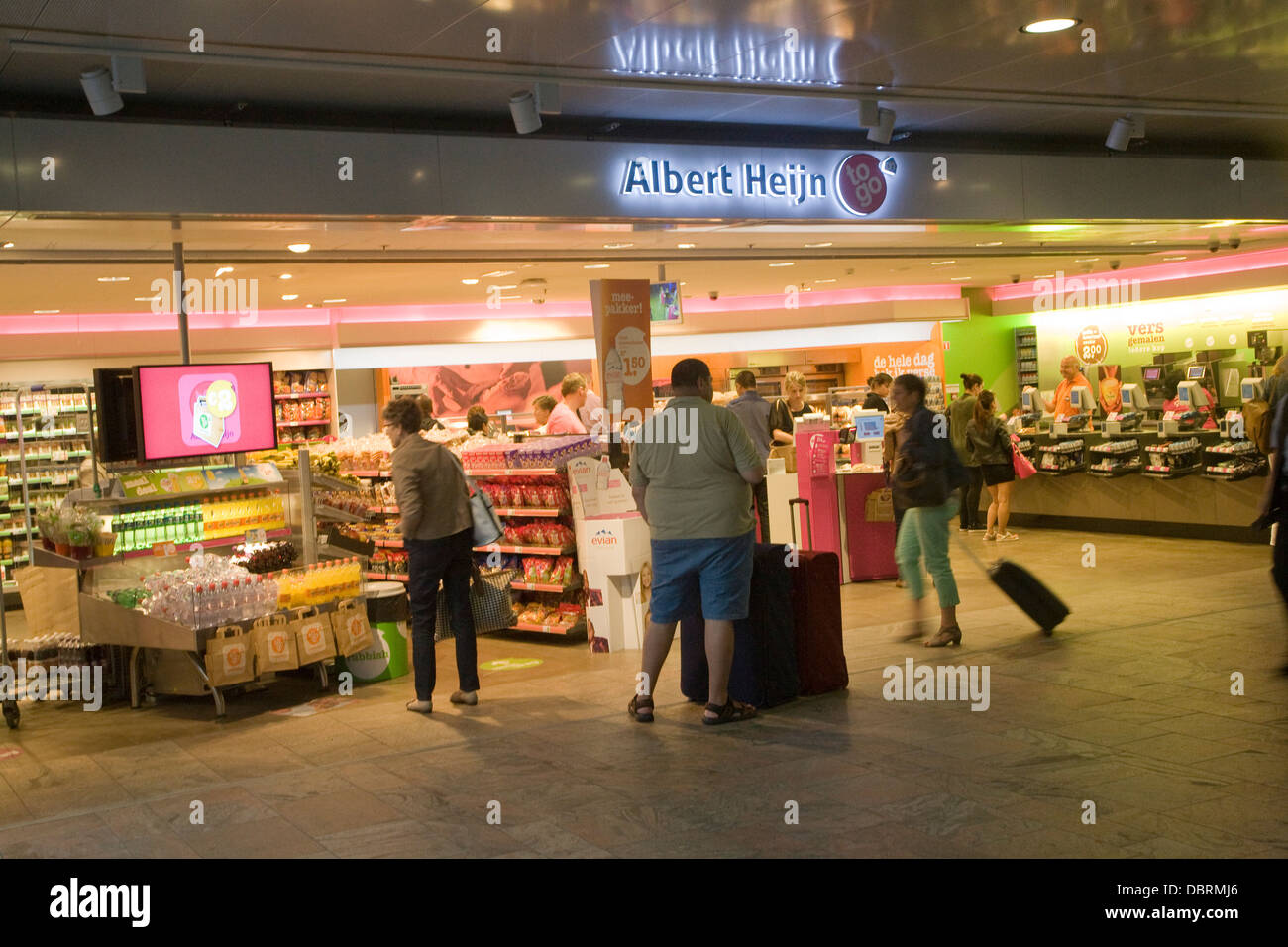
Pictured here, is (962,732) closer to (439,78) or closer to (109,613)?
(439,78)

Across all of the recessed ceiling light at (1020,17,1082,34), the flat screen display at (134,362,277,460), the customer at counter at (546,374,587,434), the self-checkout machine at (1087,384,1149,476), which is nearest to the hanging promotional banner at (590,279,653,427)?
the customer at counter at (546,374,587,434)

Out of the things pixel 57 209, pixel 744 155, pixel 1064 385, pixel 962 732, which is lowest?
pixel 962 732

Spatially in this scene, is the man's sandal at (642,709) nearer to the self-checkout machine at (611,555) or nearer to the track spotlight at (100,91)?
the self-checkout machine at (611,555)

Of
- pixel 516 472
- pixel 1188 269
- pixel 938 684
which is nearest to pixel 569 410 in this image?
pixel 516 472

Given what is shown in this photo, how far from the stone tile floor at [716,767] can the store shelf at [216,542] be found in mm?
890

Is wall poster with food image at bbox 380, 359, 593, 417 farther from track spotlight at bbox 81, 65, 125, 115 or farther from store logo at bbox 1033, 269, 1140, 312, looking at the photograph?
track spotlight at bbox 81, 65, 125, 115

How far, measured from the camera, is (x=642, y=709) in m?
6.07

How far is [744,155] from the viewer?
7938mm

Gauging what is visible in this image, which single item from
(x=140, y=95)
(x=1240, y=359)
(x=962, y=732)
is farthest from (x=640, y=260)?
(x=1240, y=359)

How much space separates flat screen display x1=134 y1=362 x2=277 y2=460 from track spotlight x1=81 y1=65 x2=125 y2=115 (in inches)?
64.9

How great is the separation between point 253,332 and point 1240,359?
12864mm

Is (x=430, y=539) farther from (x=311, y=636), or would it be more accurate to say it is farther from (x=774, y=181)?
(x=774, y=181)

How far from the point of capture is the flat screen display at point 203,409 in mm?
7113

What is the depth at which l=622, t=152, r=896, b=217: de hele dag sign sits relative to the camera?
301 inches
